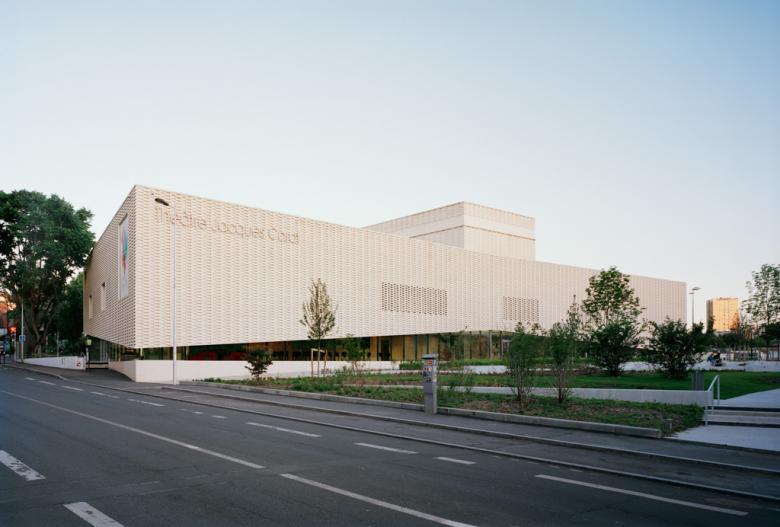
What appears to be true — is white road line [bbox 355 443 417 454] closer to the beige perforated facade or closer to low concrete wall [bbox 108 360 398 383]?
low concrete wall [bbox 108 360 398 383]

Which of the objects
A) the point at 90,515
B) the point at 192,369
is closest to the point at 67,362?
the point at 192,369

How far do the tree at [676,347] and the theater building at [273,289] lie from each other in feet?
65.8

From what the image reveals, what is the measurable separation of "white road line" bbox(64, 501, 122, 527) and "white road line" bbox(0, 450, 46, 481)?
6.57ft

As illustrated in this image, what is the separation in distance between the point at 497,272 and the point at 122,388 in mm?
48338

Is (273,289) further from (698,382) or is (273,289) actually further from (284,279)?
(698,382)

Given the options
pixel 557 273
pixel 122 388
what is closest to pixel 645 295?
pixel 557 273

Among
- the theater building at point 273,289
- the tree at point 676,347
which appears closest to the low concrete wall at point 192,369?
the theater building at point 273,289

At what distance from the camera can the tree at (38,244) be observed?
6281 centimetres

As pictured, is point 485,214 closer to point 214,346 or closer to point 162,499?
point 214,346

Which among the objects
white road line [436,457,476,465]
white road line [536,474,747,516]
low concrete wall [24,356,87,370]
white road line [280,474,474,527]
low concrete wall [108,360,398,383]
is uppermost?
white road line [280,474,474,527]

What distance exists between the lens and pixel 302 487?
8.66 m

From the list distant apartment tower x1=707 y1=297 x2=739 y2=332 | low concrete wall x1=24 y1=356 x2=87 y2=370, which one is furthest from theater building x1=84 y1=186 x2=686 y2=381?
distant apartment tower x1=707 y1=297 x2=739 y2=332

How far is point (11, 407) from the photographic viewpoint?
1920 cm

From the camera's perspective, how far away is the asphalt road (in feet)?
23.6
